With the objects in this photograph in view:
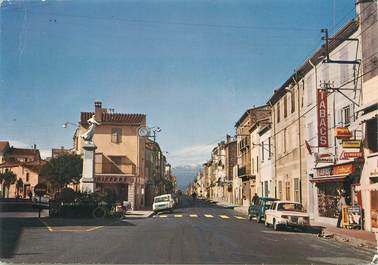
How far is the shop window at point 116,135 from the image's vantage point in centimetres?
5553

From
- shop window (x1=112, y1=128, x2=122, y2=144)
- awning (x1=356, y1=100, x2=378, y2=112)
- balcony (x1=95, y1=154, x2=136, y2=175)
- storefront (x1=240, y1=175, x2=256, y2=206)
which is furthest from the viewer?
storefront (x1=240, y1=175, x2=256, y2=206)

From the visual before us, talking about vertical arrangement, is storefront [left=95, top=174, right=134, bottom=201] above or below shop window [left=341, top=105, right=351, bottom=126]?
below

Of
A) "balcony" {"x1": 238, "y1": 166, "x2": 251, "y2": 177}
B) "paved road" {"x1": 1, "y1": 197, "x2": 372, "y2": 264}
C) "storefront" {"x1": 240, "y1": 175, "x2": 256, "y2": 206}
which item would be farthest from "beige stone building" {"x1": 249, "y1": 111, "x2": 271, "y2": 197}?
"paved road" {"x1": 1, "y1": 197, "x2": 372, "y2": 264}

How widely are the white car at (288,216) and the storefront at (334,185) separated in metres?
2.57

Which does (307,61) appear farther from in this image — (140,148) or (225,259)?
(140,148)

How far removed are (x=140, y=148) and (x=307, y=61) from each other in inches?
1111

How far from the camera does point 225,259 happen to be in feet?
43.0

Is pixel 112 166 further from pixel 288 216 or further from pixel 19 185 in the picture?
pixel 19 185

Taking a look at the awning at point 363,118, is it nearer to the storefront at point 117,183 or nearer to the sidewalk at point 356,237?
the sidewalk at point 356,237

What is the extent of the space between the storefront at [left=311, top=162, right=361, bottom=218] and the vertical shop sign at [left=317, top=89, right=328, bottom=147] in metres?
1.50

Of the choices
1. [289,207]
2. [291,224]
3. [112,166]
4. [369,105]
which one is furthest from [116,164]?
[369,105]

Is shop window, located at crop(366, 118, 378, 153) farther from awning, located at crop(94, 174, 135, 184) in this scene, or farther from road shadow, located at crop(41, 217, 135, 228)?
awning, located at crop(94, 174, 135, 184)

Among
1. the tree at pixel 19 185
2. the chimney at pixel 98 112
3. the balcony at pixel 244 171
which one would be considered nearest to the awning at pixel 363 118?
the chimney at pixel 98 112

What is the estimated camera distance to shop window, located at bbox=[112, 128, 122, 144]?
55531 mm
